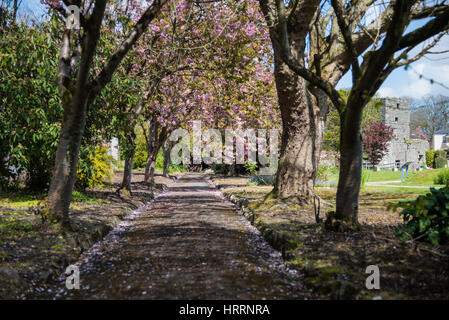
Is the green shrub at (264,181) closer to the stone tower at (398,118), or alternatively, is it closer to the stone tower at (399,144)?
the stone tower at (399,144)

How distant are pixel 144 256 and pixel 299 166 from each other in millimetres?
5417

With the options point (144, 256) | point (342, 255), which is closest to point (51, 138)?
point (144, 256)

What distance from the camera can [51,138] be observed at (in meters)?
8.86

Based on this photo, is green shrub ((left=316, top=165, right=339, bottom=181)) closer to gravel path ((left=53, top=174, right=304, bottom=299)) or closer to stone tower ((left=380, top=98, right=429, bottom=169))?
A: gravel path ((left=53, top=174, right=304, bottom=299))

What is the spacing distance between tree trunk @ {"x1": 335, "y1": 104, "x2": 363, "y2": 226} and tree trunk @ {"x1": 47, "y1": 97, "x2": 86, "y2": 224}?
431cm

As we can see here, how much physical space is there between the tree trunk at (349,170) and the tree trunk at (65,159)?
14.1 ft

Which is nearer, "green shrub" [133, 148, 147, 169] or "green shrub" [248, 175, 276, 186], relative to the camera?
→ "green shrub" [248, 175, 276, 186]

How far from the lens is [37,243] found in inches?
208

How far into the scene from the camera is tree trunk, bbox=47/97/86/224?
248 inches

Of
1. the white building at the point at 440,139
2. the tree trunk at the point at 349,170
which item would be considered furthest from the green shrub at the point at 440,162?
the tree trunk at the point at 349,170

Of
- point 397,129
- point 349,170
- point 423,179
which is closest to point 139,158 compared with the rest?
point 423,179

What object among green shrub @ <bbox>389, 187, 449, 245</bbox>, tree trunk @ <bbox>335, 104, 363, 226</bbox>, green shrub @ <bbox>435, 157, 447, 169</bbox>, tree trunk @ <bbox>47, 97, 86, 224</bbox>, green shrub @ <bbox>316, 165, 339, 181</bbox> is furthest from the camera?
green shrub @ <bbox>435, 157, 447, 169</bbox>

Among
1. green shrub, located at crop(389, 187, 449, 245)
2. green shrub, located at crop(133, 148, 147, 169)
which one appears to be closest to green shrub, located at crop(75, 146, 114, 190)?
green shrub, located at crop(389, 187, 449, 245)

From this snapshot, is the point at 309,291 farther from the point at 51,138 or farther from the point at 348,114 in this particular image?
the point at 51,138
